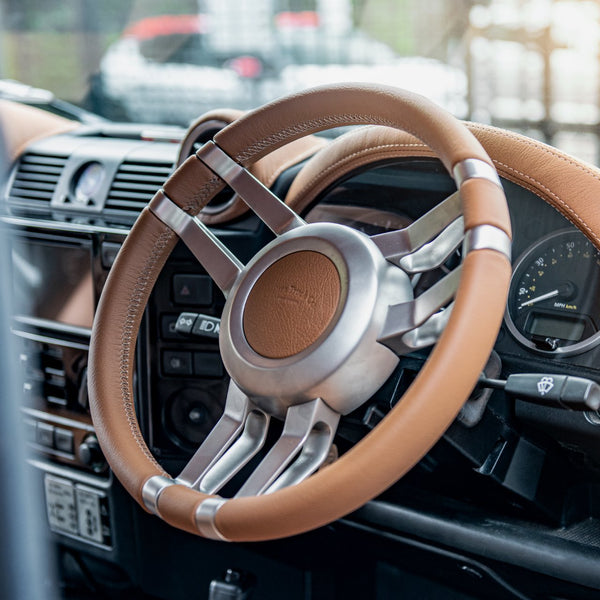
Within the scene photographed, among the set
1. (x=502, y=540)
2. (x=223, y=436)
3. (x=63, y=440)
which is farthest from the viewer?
(x=63, y=440)

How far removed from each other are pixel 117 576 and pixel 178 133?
3.49 ft

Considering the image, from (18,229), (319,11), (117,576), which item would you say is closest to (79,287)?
(18,229)

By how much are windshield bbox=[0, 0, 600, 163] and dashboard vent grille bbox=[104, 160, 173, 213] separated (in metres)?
0.98

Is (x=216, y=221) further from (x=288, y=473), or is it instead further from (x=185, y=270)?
(x=288, y=473)

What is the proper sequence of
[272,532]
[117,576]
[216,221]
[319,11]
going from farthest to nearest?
1. [319,11]
2. [117,576]
3. [216,221]
4. [272,532]

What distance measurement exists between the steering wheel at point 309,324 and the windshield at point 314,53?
1635 millimetres

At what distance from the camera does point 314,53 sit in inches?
228

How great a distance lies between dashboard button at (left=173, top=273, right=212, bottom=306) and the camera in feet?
5.41

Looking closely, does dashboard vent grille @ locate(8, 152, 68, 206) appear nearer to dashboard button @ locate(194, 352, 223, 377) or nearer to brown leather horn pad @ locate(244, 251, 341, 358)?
dashboard button @ locate(194, 352, 223, 377)

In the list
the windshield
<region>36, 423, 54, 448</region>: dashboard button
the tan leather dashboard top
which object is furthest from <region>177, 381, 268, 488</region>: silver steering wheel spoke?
the windshield

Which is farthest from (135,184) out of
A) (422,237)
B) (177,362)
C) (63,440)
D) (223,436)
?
(422,237)

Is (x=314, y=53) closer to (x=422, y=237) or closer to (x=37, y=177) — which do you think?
(x=37, y=177)

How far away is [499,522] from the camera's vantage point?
1402 millimetres

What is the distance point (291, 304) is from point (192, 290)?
580mm
